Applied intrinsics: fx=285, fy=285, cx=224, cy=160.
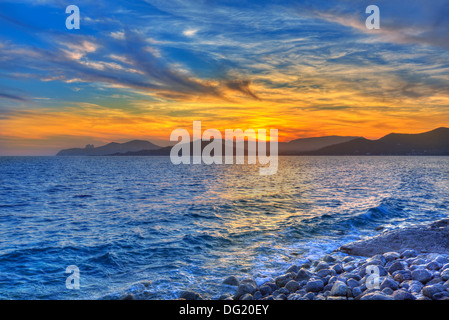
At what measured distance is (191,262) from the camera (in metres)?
13.0

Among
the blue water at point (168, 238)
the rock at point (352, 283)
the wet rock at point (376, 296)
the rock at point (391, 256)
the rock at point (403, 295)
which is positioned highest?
the wet rock at point (376, 296)

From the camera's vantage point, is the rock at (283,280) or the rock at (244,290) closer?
the rock at (244,290)

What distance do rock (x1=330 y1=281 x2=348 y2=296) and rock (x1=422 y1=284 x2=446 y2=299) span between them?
1947mm

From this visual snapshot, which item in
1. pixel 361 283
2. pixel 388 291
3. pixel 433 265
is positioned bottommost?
pixel 361 283

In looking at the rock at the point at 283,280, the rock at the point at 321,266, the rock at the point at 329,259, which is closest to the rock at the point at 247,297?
the rock at the point at 283,280

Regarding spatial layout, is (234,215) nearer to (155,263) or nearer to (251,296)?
(155,263)

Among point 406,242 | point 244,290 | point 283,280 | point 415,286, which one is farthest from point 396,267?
point 244,290

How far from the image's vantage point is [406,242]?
13.3 m

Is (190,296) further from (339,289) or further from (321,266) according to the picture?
(321,266)

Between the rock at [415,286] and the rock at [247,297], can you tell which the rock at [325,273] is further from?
the rock at [247,297]

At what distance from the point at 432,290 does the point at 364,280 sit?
179 cm

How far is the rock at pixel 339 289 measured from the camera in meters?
8.16
